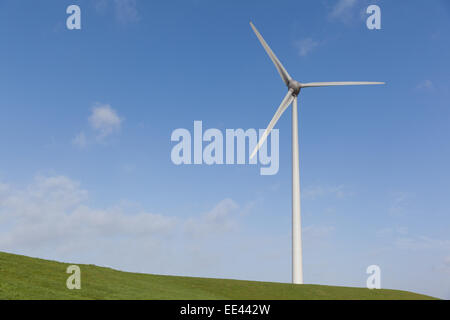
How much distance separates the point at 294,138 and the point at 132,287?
25.6 m

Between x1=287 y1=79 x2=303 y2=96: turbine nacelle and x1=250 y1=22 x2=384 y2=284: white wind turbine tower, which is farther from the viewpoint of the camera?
x1=287 y1=79 x2=303 y2=96: turbine nacelle

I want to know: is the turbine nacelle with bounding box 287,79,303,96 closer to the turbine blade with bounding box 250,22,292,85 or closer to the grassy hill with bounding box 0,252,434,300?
the turbine blade with bounding box 250,22,292,85

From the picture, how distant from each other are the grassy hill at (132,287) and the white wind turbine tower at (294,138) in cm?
370

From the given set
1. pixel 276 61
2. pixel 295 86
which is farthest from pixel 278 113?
pixel 276 61

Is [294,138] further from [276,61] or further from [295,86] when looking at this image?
[276,61]

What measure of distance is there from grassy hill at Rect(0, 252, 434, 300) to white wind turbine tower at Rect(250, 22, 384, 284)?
370cm

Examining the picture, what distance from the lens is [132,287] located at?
33.8 m

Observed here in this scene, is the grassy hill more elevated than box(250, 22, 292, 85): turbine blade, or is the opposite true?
box(250, 22, 292, 85): turbine blade

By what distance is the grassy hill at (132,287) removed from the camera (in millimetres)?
29600

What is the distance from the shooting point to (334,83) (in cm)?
5441

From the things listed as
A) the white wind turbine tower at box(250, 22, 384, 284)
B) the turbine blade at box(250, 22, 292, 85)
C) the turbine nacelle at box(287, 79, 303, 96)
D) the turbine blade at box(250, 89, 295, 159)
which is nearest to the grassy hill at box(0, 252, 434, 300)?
the white wind turbine tower at box(250, 22, 384, 284)

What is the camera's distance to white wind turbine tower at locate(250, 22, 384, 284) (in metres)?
44.3
